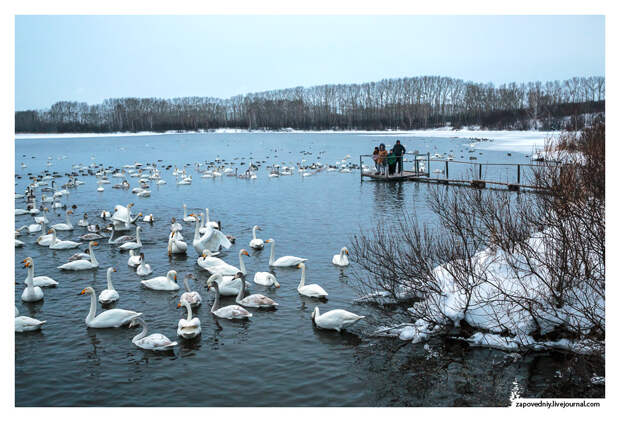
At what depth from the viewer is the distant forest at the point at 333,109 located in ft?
391

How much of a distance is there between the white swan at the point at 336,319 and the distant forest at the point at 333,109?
95.9 metres

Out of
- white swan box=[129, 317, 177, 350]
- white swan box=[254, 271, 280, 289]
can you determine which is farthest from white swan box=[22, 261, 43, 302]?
white swan box=[254, 271, 280, 289]

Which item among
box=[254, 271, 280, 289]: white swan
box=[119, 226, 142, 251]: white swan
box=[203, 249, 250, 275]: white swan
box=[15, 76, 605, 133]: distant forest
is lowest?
box=[254, 271, 280, 289]: white swan

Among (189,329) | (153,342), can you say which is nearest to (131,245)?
(189,329)

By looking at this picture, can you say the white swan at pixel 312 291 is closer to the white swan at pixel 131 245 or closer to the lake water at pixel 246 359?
the lake water at pixel 246 359

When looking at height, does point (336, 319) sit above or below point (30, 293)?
below

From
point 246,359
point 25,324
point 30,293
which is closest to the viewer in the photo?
point 246,359

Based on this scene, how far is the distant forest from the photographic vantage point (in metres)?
119

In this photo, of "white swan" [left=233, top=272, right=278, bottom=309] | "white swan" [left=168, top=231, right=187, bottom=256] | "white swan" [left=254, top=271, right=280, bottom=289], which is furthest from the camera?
"white swan" [left=168, top=231, right=187, bottom=256]

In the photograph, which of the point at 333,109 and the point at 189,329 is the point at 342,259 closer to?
the point at 189,329

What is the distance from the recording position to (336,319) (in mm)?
9438

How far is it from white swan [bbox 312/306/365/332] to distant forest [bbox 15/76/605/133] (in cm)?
9586

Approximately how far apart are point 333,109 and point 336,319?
14841 cm

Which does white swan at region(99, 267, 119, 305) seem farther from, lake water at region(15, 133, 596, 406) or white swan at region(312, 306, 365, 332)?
white swan at region(312, 306, 365, 332)
